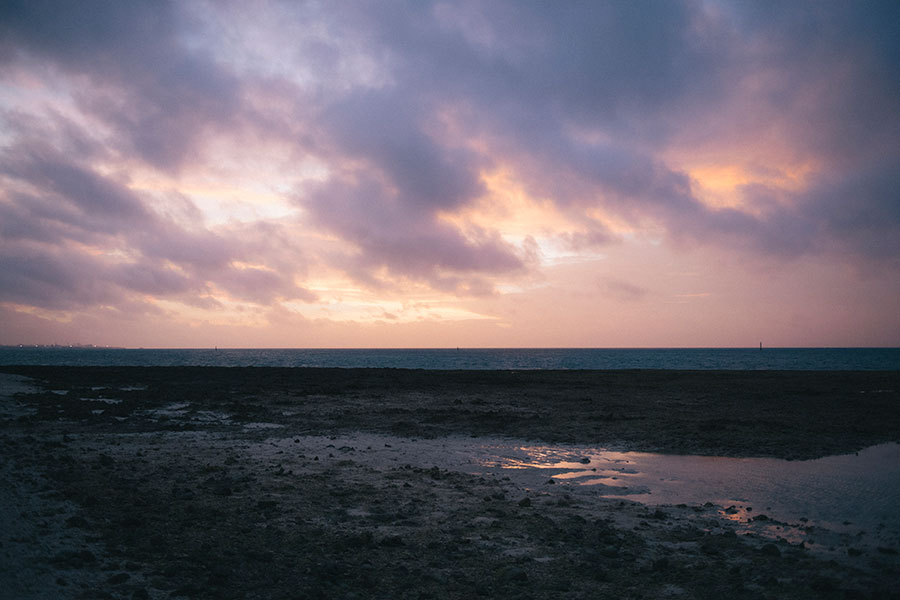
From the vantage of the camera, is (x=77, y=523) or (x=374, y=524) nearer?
(x=77, y=523)

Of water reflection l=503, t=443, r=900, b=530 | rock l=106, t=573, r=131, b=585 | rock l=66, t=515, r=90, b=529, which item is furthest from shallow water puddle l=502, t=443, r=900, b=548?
rock l=66, t=515, r=90, b=529

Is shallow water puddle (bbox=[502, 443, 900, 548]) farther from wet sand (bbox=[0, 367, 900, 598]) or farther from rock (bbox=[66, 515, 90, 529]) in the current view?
rock (bbox=[66, 515, 90, 529])

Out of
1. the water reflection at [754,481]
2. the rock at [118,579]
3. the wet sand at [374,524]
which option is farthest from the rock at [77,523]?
the water reflection at [754,481]

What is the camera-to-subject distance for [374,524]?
28.4ft

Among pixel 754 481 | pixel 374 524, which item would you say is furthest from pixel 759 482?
pixel 374 524

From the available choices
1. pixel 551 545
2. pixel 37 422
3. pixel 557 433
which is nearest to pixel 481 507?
pixel 551 545

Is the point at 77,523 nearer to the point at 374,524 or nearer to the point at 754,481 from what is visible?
the point at 374,524

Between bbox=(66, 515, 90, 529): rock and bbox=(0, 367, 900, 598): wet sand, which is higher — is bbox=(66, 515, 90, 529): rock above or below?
above

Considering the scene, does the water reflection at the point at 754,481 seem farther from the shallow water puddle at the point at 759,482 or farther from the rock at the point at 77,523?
the rock at the point at 77,523

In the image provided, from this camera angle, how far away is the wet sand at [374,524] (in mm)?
6348

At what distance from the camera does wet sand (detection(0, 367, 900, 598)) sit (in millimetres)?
6348

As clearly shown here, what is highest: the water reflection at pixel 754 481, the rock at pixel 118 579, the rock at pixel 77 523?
the rock at pixel 77 523

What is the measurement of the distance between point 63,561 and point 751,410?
88.8 ft

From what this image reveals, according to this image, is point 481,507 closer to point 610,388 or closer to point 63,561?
point 63,561
